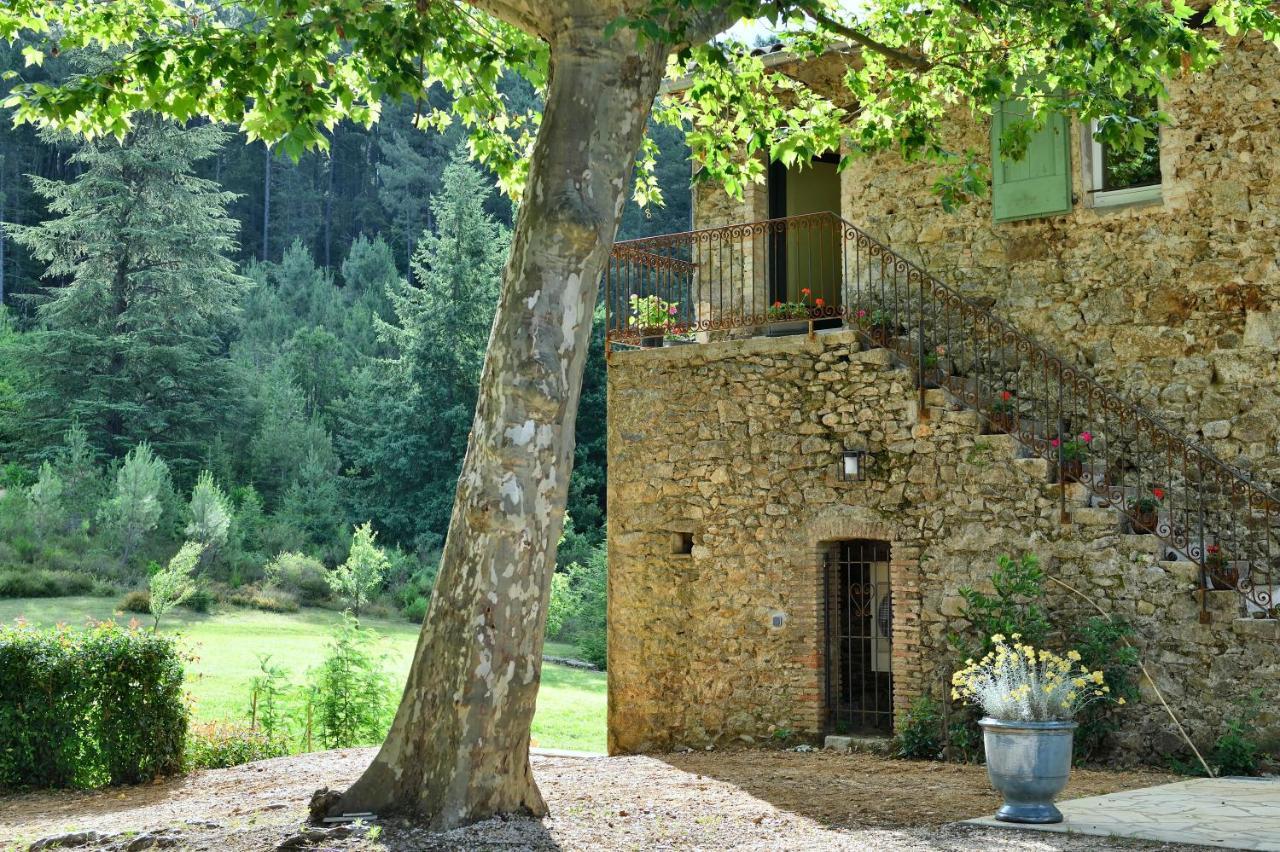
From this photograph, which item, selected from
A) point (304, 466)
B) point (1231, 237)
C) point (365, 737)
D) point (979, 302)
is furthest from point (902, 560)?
point (304, 466)

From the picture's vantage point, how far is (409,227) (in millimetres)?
43938

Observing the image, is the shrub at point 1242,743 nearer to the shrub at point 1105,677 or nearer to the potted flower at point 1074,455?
the shrub at point 1105,677

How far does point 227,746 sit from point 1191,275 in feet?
30.1

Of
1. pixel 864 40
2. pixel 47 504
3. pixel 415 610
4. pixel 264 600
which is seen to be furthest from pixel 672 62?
pixel 47 504

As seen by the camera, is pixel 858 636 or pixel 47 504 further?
pixel 47 504

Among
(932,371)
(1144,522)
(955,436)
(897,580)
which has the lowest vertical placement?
(897,580)

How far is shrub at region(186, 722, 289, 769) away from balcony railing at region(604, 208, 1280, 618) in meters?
5.05

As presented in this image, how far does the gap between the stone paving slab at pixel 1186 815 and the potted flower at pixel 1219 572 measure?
159 cm

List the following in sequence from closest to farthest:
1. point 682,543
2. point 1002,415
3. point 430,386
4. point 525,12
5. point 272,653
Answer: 1. point 525,12
2. point 1002,415
3. point 682,543
4. point 272,653
5. point 430,386

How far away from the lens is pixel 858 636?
11758 mm

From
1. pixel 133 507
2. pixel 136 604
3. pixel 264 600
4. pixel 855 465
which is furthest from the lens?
pixel 133 507

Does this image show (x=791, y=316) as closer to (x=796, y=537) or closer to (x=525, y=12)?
(x=796, y=537)

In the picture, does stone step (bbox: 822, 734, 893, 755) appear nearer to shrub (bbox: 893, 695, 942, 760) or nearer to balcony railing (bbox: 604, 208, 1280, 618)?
shrub (bbox: 893, 695, 942, 760)

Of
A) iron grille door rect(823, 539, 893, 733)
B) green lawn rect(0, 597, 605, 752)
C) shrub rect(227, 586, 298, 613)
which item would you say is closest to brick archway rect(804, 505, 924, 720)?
iron grille door rect(823, 539, 893, 733)
